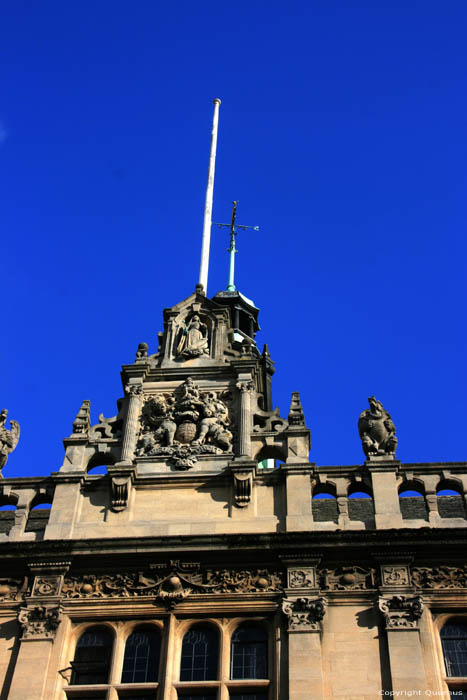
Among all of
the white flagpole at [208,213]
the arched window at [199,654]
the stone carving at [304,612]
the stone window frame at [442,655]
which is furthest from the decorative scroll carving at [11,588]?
the white flagpole at [208,213]

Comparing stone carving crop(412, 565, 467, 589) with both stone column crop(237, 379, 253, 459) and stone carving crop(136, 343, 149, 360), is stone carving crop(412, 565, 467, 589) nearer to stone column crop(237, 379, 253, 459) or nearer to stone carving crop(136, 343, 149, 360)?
stone column crop(237, 379, 253, 459)

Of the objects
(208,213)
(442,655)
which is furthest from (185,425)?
(208,213)

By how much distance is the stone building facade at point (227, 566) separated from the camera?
17375 millimetres

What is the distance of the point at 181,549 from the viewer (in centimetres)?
1881

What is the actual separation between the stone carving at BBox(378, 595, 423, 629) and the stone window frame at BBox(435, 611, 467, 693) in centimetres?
43

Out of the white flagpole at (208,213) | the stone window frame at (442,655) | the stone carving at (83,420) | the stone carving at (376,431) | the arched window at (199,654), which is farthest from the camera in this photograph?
the white flagpole at (208,213)

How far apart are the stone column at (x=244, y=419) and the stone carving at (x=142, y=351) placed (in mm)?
2394

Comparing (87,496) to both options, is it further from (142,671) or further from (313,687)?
(313,687)

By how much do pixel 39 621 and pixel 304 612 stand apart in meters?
4.55

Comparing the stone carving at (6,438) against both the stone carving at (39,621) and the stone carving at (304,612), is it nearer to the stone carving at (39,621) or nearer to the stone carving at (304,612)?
the stone carving at (39,621)

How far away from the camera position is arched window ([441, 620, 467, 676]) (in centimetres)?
1730

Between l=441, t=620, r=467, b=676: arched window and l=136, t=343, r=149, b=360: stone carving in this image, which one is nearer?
l=441, t=620, r=467, b=676: arched window

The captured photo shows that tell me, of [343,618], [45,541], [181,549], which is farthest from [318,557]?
[45,541]

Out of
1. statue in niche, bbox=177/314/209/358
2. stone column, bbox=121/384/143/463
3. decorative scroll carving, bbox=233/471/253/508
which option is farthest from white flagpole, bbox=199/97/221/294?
decorative scroll carving, bbox=233/471/253/508
